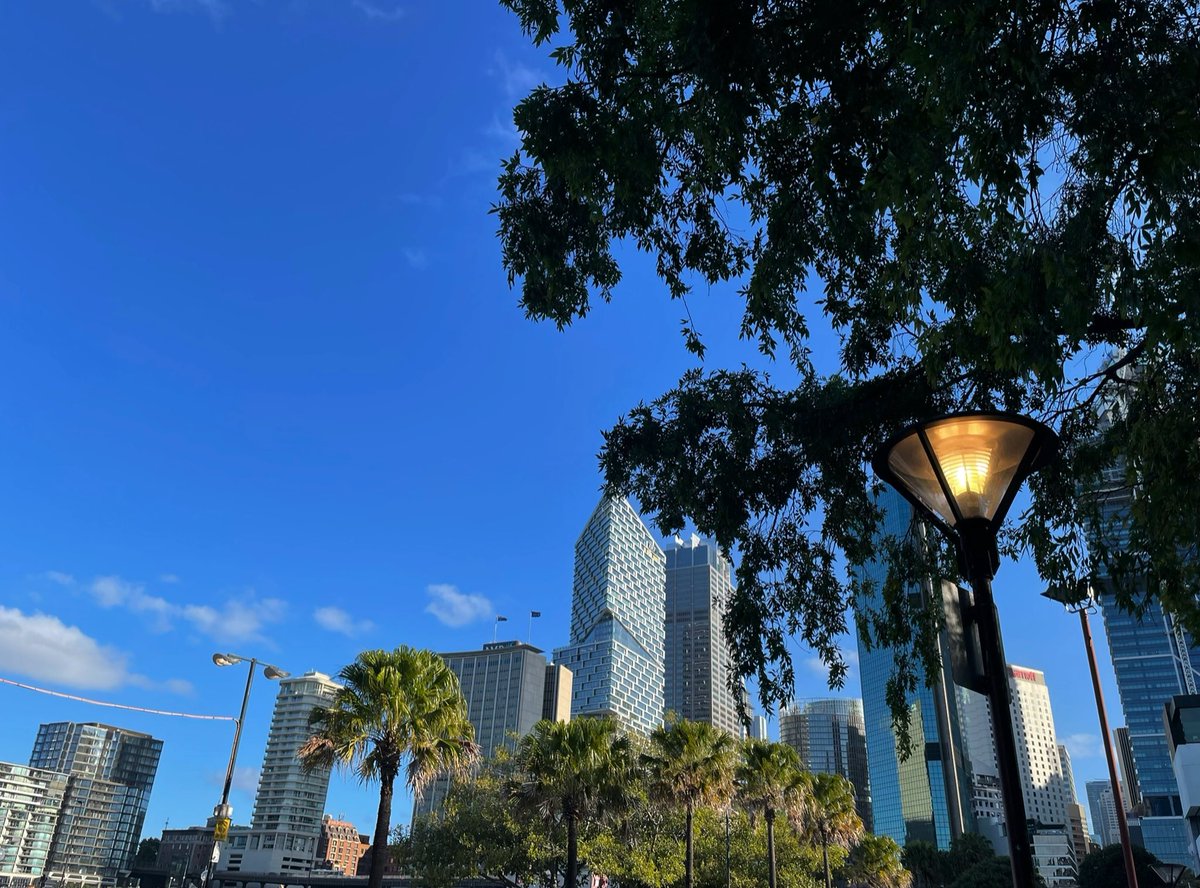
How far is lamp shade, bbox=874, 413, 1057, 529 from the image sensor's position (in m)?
4.33

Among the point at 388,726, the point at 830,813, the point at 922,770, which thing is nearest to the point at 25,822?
the point at 922,770

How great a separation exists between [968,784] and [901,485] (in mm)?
179542

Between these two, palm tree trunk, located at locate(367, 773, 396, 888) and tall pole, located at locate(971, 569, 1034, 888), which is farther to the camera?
palm tree trunk, located at locate(367, 773, 396, 888)

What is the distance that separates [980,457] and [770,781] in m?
30.6

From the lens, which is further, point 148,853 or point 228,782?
point 148,853

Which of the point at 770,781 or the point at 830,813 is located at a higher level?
the point at 770,781

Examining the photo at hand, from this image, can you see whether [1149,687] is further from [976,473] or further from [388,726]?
[976,473]

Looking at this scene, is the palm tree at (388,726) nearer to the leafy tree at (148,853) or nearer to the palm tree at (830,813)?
the palm tree at (830,813)

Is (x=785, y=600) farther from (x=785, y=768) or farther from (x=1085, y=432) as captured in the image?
(x=785, y=768)

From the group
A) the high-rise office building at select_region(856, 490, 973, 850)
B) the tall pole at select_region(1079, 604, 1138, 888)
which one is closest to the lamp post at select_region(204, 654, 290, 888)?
the tall pole at select_region(1079, 604, 1138, 888)

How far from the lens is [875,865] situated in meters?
51.4

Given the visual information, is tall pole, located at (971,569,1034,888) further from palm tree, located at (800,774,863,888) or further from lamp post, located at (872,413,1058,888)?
palm tree, located at (800,774,863,888)

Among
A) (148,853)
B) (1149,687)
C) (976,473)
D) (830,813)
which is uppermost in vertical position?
(1149,687)

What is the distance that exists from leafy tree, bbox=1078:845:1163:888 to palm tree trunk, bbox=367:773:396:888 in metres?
51.3
